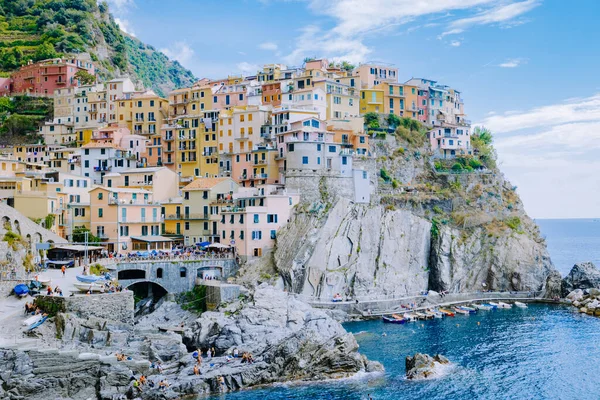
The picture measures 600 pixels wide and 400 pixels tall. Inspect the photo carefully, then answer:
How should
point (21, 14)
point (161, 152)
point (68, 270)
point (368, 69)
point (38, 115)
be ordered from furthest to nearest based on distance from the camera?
point (21, 14) → point (38, 115) → point (368, 69) → point (161, 152) → point (68, 270)

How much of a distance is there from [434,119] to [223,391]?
229 ft

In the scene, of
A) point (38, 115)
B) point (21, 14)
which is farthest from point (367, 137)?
point (21, 14)

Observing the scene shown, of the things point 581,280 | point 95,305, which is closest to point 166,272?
point 95,305

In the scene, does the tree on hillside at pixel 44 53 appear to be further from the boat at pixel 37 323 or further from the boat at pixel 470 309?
the boat at pixel 470 309

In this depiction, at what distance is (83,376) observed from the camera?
44375mm

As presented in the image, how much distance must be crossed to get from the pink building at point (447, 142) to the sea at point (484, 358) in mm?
29825

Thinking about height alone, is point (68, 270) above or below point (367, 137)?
below

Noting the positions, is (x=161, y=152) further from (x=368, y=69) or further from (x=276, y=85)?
(x=368, y=69)

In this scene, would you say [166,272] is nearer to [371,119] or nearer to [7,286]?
[7,286]

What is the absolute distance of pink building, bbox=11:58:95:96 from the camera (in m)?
113

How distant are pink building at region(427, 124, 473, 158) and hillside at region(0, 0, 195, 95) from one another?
58.9m

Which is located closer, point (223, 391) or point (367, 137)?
point (223, 391)

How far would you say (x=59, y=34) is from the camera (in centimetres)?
12838

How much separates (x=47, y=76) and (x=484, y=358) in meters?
91.6
